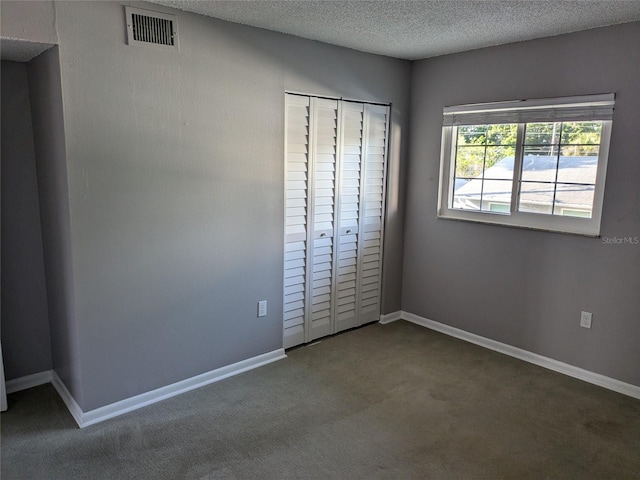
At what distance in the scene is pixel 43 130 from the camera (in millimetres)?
2574

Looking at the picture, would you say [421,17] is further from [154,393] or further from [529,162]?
[154,393]

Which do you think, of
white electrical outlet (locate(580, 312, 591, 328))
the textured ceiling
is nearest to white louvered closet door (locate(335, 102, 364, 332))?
the textured ceiling

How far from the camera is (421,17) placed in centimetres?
267

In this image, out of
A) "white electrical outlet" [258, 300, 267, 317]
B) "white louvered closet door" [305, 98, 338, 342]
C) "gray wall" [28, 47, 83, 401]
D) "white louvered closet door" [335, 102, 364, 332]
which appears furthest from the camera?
"white louvered closet door" [335, 102, 364, 332]

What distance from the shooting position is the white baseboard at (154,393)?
2592mm

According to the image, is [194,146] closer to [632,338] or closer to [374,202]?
[374,202]

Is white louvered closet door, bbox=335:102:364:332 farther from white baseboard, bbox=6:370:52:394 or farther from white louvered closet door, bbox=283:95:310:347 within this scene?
white baseboard, bbox=6:370:52:394

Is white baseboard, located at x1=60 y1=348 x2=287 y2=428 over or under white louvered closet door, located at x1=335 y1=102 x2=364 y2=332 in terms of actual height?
under

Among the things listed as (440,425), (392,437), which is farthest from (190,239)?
(440,425)

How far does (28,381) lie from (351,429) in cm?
202

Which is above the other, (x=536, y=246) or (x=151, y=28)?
(x=151, y=28)

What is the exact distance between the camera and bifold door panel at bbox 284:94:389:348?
10.9 ft

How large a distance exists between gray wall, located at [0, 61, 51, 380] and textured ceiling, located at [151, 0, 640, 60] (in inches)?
41.7

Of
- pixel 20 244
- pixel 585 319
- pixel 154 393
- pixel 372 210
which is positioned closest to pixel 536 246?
pixel 585 319
